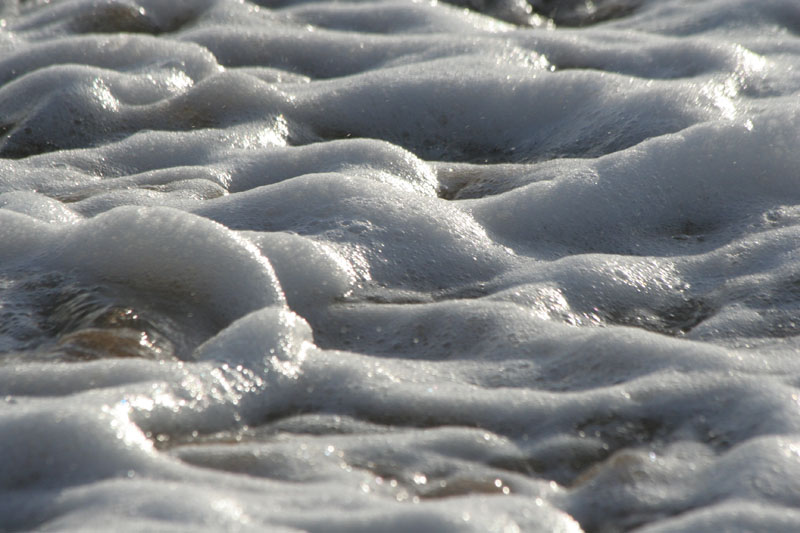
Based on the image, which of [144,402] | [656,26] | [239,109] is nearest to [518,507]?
[144,402]

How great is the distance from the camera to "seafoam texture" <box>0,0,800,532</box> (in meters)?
1.60

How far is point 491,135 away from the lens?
11.3 ft

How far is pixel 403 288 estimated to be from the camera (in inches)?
94.6

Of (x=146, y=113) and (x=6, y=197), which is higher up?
(x=146, y=113)

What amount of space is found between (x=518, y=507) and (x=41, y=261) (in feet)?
4.64

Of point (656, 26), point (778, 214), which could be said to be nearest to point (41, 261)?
point (778, 214)

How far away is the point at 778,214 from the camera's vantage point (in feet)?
8.84

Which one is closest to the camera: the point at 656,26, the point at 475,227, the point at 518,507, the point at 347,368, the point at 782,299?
the point at 518,507

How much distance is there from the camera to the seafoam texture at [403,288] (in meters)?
1.60

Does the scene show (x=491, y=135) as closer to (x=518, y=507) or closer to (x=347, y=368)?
(x=347, y=368)

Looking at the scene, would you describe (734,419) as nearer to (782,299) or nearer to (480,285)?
(782,299)

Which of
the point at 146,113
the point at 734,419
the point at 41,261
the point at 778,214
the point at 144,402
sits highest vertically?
the point at 778,214

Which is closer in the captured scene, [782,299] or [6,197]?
[782,299]

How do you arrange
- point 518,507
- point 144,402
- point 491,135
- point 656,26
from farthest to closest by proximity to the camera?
point 656,26, point 491,135, point 144,402, point 518,507
